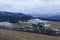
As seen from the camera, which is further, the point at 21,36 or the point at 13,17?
the point at 13,17

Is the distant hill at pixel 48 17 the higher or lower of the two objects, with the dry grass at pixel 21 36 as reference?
higher

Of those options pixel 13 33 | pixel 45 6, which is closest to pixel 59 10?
pixel 45 6

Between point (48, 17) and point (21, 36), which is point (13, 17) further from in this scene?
point (48, 17)

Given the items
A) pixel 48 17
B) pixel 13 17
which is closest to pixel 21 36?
pixel 13 17

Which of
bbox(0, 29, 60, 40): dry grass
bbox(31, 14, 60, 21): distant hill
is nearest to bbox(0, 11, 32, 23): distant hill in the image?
bbox(31, 14, 60, 21): distant hill

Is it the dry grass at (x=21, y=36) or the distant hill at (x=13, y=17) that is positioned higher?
the distant hill at (x=13, y=17)

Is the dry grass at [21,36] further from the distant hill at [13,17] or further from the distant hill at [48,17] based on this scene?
the distant hill at [48,17]

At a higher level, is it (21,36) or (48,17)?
(48,17)

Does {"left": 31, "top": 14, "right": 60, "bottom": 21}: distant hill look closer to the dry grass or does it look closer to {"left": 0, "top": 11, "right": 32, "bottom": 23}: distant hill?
{"left": 0, "top": 11, "right": 32, "bottom": 23}: distant hill

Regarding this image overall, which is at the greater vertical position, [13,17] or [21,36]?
[13,17]

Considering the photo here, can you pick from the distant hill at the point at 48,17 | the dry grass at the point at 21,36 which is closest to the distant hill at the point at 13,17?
the distant hill at the point at 48,17

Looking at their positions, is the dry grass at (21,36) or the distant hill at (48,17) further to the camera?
the distant hill at (48,17)
